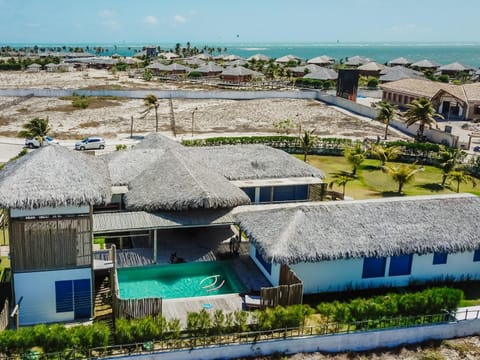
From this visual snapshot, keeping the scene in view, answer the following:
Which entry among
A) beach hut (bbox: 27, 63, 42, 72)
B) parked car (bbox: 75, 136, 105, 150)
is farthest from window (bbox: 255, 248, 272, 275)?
beach hut (bbox: 27, 63, 42, 72)

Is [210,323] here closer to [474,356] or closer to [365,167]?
[474,356]

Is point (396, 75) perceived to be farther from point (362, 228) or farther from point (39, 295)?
point (39, 295)

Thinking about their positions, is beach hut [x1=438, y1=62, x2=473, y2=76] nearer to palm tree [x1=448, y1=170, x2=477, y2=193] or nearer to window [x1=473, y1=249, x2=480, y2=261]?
palm tree [x1=448, y1=170, x2=477, y2=193]

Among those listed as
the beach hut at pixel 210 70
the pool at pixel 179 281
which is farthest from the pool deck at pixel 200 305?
the beach hut at pixel 210 70

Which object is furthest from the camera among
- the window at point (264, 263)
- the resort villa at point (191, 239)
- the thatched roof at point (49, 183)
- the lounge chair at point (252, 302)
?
the window at point (264, 263)

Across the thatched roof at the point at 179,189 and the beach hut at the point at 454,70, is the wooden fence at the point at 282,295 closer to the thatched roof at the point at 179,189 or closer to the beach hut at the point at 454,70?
the thatched roof at the point at 179,189

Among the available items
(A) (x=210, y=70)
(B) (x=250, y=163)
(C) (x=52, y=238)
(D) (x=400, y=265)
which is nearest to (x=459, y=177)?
(B) (x=250, y=163)

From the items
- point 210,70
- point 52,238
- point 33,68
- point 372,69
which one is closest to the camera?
point 52,238
